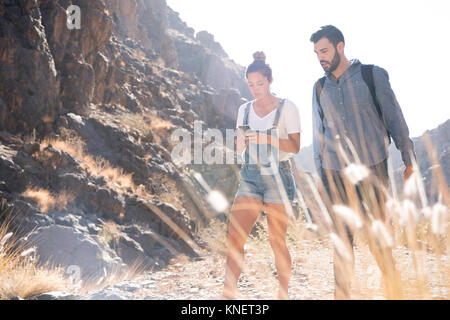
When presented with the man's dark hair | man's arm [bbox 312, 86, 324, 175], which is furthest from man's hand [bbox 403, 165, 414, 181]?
the man's dark hair

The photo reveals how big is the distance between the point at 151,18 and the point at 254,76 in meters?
40.6

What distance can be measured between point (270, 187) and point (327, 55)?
1.27 m

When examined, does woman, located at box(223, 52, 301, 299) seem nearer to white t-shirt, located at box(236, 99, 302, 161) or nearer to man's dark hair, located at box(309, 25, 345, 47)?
white t-shirt, located at box(236, 99, 302, 161)

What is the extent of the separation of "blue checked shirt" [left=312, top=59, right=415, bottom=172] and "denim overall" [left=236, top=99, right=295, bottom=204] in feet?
1.13

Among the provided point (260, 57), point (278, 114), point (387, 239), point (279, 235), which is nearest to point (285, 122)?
point (278, 114)

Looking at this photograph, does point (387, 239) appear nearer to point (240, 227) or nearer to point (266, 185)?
point (266, 185)

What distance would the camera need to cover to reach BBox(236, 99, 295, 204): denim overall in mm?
2775

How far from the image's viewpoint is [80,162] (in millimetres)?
7266

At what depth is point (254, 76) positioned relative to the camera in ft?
9.88

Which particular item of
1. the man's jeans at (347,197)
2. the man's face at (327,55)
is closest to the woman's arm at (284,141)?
the man's jeans at (347,197)

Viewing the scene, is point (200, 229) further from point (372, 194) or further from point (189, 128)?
point (189, 128)
